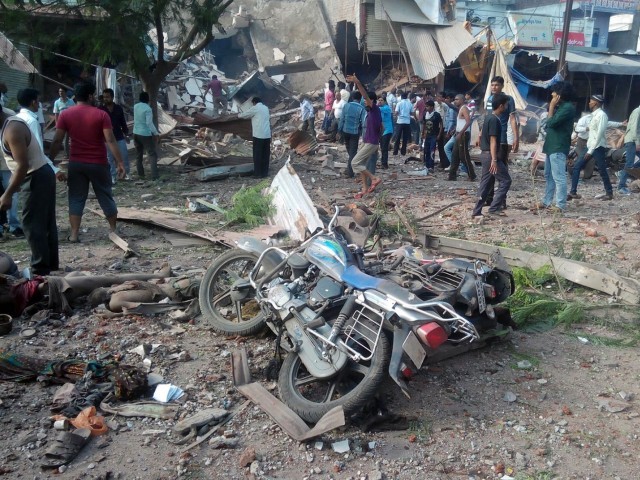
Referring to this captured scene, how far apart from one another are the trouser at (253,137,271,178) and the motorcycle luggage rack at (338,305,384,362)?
8.41 m

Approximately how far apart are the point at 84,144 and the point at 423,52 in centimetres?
1709

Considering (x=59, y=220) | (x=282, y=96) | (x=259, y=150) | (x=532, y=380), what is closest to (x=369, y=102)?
(x=259, y=150)

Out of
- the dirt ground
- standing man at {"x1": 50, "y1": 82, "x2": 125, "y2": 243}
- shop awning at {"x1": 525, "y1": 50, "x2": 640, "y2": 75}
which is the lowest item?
the dirt ground

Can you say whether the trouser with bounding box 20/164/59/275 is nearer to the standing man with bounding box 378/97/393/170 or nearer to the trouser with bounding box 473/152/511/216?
the trouser with bounding box 473/152/511/216

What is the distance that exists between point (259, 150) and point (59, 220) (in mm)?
4452

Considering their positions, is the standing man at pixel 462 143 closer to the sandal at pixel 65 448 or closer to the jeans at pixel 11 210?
the jeans at pixel 11 210

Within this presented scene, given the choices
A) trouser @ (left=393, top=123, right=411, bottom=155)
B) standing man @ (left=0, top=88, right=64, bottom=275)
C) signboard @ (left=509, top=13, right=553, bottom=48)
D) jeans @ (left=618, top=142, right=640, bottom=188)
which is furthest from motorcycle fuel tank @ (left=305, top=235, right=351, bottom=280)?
signboard @ (left=509, top=13, right=553, bottom=48)

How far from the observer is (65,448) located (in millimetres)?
2988

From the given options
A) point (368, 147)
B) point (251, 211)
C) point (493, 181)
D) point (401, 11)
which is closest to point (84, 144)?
point (251, 211)

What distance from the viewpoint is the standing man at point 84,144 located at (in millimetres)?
6547

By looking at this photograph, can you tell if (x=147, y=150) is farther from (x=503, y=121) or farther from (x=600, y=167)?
(x=600, y=167)

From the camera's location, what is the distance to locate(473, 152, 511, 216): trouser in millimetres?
7871

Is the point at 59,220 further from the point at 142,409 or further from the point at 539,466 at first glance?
the point at 539,466

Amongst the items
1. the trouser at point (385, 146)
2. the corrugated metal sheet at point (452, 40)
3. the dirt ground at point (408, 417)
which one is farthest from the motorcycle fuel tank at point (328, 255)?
the corrugated metal sheet at point (452, 40)
